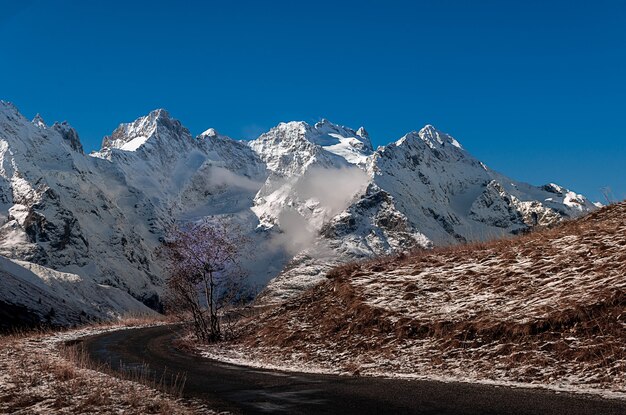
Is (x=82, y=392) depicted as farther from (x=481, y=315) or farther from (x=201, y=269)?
(x=201, y=269)

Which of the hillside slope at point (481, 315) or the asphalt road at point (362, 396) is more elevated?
the hillside slope at point (481, 315)

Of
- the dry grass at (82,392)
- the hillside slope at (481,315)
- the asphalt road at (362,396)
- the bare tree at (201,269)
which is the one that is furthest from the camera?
the bare tree at (201,269)

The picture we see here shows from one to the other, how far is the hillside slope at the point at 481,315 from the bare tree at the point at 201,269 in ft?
12.4

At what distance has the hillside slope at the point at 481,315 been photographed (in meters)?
15.0

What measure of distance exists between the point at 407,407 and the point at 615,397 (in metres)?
4.29

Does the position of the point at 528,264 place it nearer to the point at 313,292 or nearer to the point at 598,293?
the point at 598,293

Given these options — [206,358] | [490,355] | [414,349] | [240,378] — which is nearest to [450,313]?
[414,349]

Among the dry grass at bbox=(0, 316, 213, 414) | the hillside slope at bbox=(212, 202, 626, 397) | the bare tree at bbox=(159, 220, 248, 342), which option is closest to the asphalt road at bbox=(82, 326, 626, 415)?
the dry grass at bbox=(0, 316, 213, 414)

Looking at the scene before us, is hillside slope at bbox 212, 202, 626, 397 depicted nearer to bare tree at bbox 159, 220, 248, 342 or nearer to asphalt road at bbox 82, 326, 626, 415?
asphalt road at bbox 82, 326, 626, 415

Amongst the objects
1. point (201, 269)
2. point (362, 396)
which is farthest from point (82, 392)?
point (201, 269)

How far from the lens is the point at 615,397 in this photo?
11.7m

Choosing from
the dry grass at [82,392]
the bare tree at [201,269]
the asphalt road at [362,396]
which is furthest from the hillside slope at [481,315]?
the dry grass at [82,392]

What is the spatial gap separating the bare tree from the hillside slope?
378 cm

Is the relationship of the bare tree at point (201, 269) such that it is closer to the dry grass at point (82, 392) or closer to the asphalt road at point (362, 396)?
the dry grass at point (82, 392)
